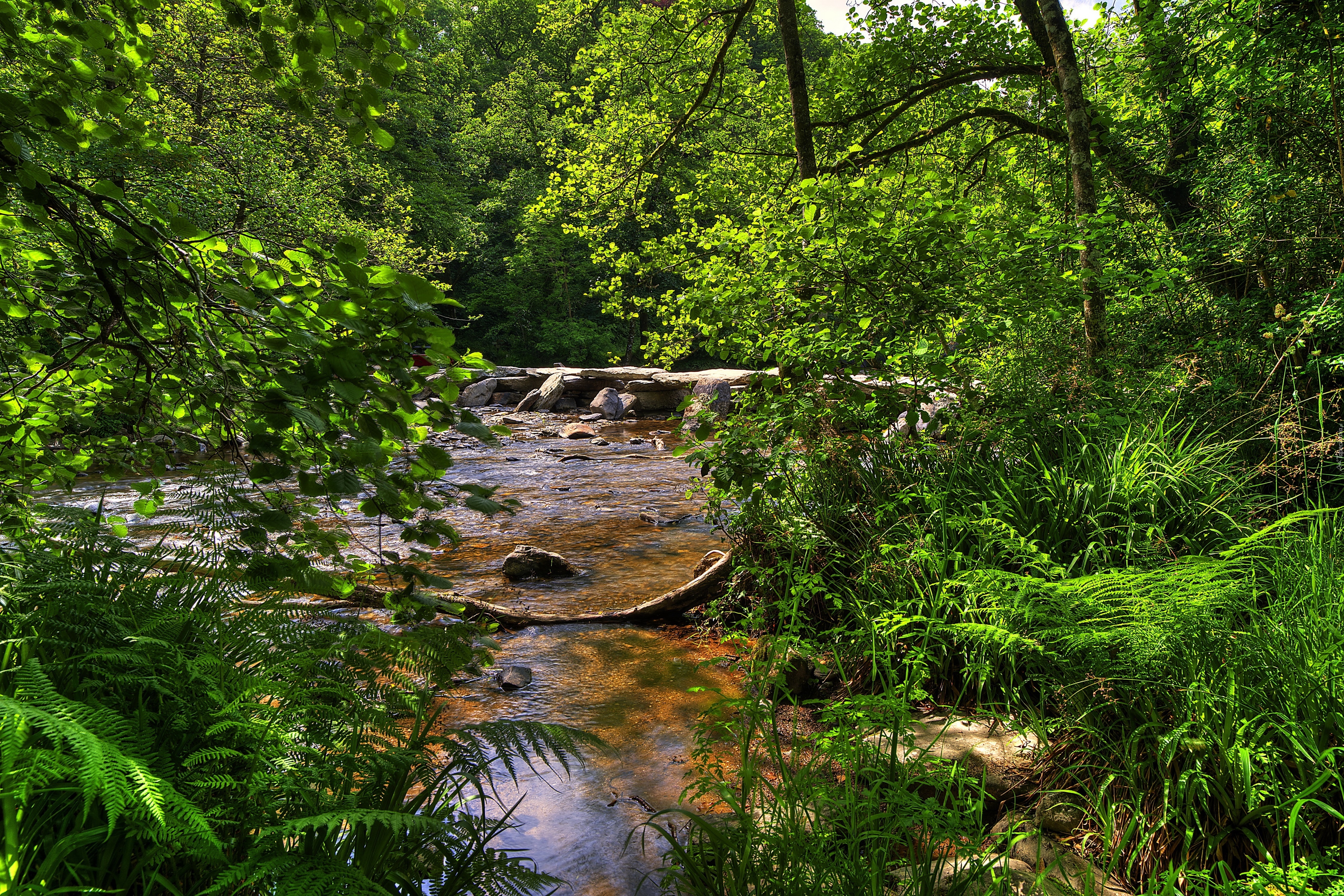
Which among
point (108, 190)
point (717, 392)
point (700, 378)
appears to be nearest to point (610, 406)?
point (700, 378)

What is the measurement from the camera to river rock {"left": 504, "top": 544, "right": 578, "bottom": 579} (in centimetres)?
699

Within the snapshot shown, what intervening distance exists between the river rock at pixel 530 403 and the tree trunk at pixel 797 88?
675 inches

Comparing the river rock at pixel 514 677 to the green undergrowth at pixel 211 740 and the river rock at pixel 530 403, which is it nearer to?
the green undergrowth at pixel 211 740

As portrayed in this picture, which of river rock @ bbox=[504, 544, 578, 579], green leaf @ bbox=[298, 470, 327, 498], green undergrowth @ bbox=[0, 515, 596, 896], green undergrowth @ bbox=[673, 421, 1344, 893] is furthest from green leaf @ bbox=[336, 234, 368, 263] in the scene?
river rock @ bbox=[504, 544, 578, 579]

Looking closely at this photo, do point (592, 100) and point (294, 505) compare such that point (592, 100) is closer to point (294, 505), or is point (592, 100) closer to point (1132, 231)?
point (1132, 231)

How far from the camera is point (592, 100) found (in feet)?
25.6

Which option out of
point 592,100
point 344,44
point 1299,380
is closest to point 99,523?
point 344,44

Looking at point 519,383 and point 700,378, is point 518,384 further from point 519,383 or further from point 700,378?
point 700,378

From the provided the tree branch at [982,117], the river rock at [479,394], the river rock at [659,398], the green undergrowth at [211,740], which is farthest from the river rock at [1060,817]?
the river rock at [479,394]

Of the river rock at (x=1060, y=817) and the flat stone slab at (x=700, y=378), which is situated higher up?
the flat stone slab at (x=700, y=378)

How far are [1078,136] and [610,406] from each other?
16477 mm

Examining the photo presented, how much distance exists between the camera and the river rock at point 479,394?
23562mm

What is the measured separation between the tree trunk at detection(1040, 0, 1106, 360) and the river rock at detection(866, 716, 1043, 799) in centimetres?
325

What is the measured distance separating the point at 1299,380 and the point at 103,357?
6.42 meters
